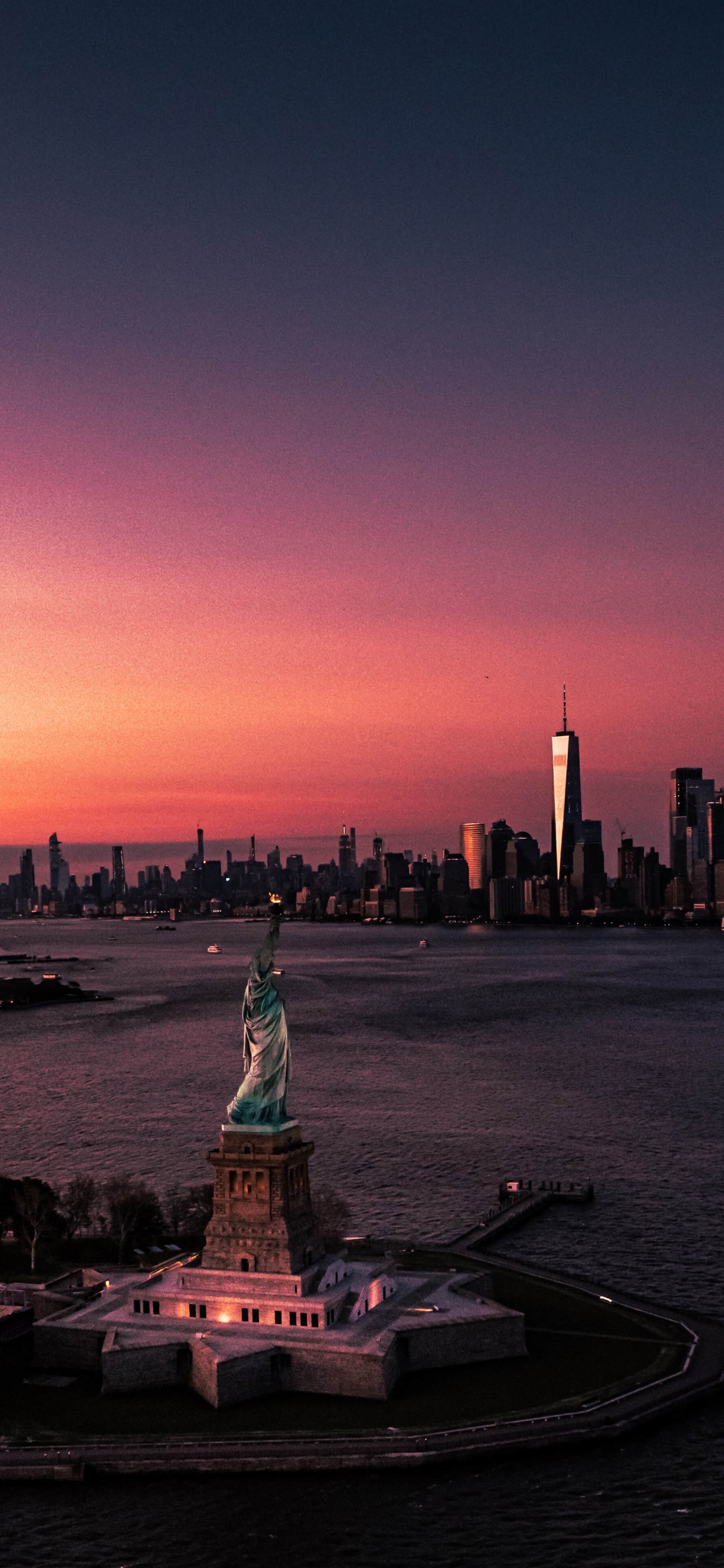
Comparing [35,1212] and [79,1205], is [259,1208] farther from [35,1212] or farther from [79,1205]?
[79,1205]

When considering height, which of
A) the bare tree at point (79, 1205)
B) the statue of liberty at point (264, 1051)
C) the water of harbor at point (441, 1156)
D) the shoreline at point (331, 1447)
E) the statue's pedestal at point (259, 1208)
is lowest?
→ the water of harbor at point (441, 1156)

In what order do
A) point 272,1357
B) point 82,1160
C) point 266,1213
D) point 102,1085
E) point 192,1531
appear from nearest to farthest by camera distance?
point 192,1531 < point 272,1357 < point 266,1213 < point 82,1160 < point 102,1085

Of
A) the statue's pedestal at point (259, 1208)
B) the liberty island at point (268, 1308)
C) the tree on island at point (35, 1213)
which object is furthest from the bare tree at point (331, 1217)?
the tree on island at point (35, 1213)

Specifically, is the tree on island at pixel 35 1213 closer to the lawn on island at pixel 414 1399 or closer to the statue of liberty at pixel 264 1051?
the statue of liberty at pixel 264 1051

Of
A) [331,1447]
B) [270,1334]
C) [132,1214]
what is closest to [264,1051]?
[270,1334]

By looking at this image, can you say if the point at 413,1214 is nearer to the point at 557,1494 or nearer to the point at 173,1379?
the point at 173,1379

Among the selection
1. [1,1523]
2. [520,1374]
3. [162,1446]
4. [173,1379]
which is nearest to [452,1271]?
[520,1374]
